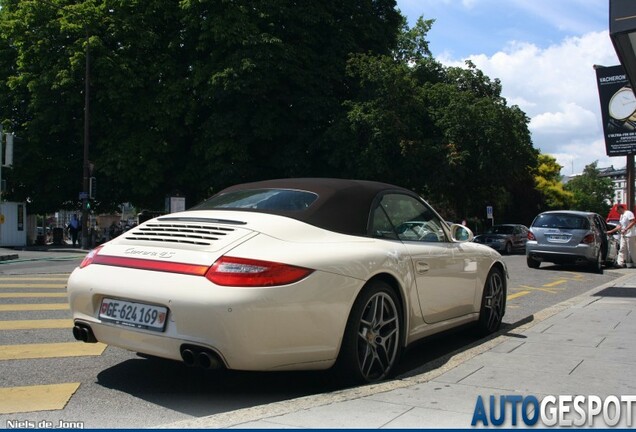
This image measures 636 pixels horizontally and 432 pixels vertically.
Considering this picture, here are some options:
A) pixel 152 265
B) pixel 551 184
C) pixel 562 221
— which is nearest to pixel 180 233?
pixel 152 265

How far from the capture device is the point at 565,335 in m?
5.96

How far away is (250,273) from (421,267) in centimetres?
179

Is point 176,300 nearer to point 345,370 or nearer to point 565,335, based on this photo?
point 345,370

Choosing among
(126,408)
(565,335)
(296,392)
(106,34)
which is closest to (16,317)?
(126,408)

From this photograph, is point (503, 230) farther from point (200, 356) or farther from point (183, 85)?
point (200, 356)

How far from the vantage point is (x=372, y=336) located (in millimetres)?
4367

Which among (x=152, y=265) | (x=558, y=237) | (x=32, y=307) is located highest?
(x=152, y=265)

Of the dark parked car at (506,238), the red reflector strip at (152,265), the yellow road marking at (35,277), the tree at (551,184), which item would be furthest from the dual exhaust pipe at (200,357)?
the tree at (551,184)

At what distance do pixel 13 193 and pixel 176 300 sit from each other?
30682 millimetres

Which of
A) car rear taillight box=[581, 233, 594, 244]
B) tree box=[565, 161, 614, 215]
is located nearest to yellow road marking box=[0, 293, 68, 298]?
car rear taillight box=[581, 233, 594, 244]

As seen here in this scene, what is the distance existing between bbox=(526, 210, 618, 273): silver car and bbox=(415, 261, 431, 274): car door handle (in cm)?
1185

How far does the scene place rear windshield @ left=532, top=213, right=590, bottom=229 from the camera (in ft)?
51.5

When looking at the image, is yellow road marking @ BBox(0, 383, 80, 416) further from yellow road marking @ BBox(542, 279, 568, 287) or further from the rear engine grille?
yellow road marking @ BBox(542, 279, 568, 287)

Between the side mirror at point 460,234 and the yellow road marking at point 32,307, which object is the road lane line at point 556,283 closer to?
the side mirror at point 460,234
